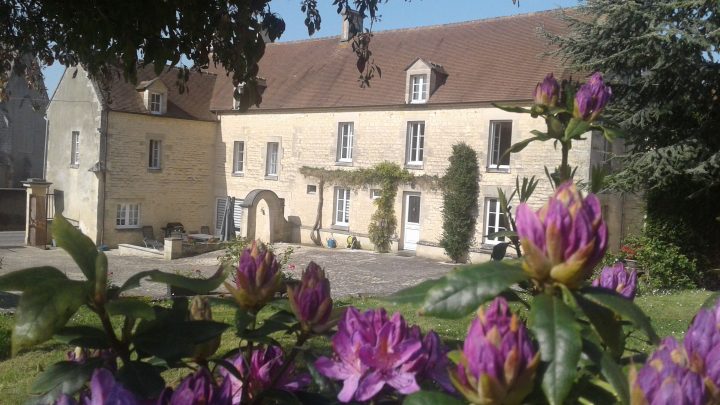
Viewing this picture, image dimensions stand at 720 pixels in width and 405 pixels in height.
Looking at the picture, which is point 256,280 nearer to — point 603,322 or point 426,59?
point 603,322

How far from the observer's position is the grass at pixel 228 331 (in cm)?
663

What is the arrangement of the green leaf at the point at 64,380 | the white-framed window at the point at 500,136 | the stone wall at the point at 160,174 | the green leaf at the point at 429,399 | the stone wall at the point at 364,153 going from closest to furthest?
the green leaf at the point at 429,399 < the green leaf at the point at 64,380 < the stone wall at the point at 364,153 < the white-framed window at the point at 500,136 < the stone wall at the point at 160,174

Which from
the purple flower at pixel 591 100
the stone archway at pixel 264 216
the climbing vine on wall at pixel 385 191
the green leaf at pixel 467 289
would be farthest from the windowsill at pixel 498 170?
the green leaf at pixel 467 289

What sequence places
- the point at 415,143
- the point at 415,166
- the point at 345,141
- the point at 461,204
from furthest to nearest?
1. the point at 345,141
2. the point at 415,143
3. the point at 415,166
4. the point at 461,204

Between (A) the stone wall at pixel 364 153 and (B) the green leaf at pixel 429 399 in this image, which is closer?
(B) the green leaf at pixel 429 399

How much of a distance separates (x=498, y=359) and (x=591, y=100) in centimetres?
126

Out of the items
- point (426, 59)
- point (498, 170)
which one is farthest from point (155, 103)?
point (498, 170)

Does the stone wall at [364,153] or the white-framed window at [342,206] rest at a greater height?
the stone wall at [364,153]

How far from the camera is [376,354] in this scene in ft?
Result: 3.67

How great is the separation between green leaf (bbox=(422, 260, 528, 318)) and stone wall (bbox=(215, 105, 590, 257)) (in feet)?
60.1

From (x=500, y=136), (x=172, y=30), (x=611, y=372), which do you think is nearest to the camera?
(x=611, y=372)

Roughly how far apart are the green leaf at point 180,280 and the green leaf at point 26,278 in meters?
0.16

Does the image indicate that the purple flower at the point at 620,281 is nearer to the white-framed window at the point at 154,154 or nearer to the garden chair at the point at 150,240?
the garden chair at the point at 150,240

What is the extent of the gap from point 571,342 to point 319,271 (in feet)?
1.85
